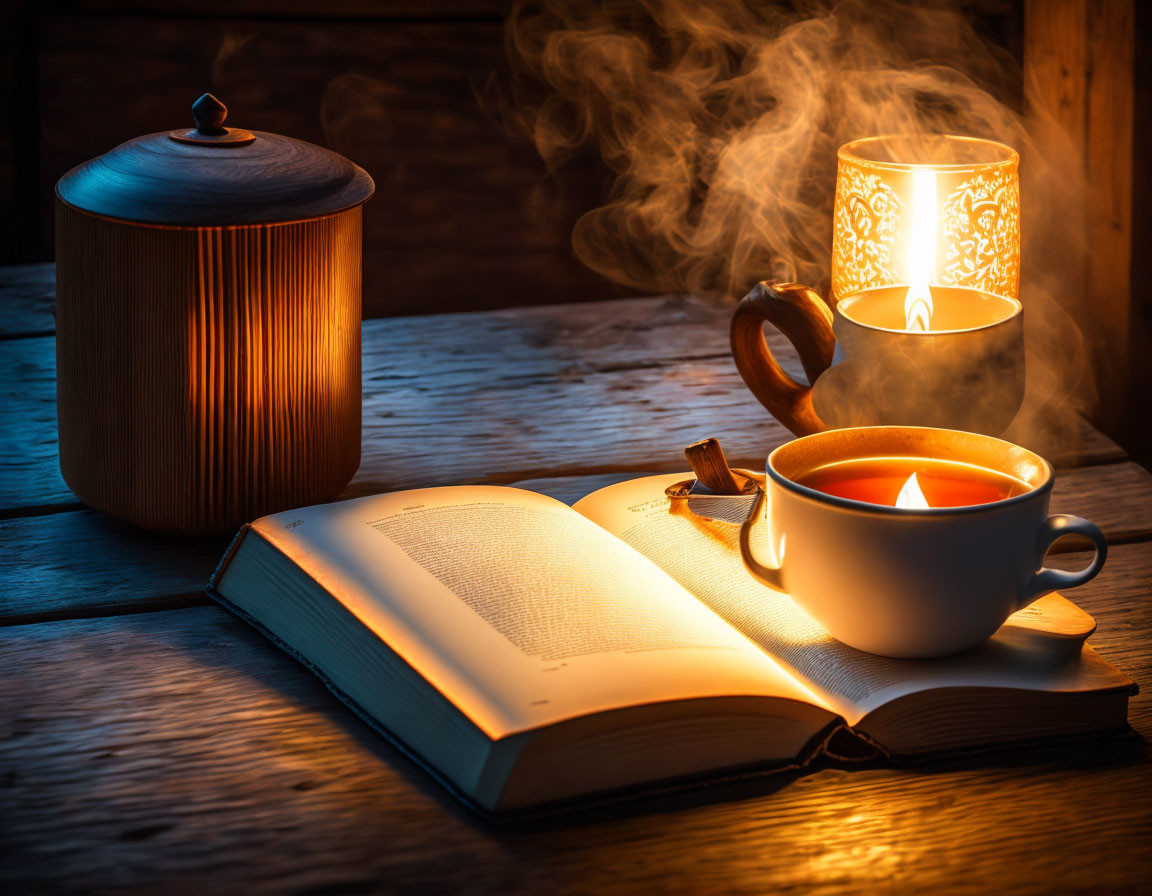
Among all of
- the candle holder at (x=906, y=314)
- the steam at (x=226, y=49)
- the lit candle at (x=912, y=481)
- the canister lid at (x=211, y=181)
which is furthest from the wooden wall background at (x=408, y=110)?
the lit candle at (x=912, y=481)

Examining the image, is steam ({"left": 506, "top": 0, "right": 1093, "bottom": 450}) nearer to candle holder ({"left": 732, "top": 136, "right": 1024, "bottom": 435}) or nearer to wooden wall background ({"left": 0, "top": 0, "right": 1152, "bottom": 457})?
wooden wall background ({"left": 0, "top": 0, "right": 1152, "bottom": 457})

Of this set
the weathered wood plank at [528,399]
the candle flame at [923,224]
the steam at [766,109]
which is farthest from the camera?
the steam at [766,109]

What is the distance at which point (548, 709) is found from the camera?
1.88 ft

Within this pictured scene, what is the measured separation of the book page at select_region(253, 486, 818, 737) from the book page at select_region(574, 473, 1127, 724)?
2 centimetres

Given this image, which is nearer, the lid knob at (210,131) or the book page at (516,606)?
the book page at (516,606)

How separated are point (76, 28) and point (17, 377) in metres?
0.66

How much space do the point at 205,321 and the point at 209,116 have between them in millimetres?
149

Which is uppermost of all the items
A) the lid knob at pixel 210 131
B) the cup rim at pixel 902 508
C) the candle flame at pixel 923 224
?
the lid knob at pixel 210 131

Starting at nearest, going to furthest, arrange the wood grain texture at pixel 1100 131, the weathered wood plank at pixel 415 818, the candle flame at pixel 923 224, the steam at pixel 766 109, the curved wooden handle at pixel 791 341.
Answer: the weathered wood plank at pixel 415 818
the curved wooden handle at pixel 791 341
the candle flame at pixel 923 224
the wood grain texture at pixel 1100 131
the steam at pixel 766 109

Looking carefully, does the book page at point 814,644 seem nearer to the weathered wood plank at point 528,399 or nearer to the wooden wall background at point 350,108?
the weathered wood plank at point 528,399

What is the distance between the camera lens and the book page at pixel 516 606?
1.96ft

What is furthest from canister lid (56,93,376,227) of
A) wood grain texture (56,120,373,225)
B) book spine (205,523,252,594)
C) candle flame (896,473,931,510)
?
candle flame (896,473,931,510)

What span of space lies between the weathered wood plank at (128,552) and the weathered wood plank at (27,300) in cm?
42

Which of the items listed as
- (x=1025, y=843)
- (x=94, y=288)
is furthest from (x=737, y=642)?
(x=94, y=288)
